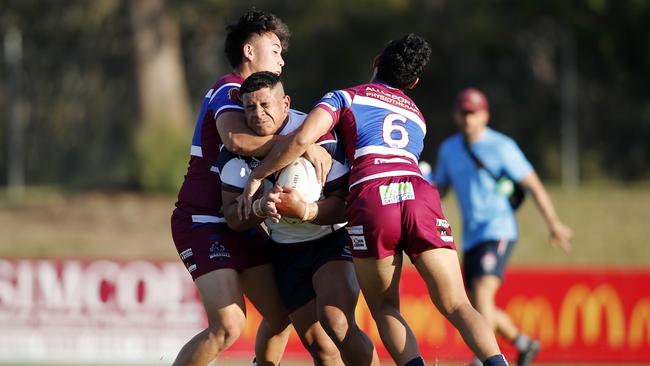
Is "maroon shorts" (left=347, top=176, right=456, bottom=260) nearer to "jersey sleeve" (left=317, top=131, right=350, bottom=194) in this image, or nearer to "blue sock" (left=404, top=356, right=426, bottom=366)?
"jersey sleeve" (left=317, top=131, right=350, bottom=194)

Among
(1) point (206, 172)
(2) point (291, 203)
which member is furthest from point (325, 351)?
(1) point (206, 172)

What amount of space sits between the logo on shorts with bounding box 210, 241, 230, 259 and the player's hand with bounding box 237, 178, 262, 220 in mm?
331

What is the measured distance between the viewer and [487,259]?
9859mm

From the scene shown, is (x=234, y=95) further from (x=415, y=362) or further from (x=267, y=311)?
(x=415, y=362)

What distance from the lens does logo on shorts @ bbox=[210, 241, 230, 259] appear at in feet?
20.6

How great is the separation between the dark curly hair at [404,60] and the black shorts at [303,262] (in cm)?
96

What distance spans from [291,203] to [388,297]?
82 centimetres

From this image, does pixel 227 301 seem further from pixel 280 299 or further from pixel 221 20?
pixel 221 20

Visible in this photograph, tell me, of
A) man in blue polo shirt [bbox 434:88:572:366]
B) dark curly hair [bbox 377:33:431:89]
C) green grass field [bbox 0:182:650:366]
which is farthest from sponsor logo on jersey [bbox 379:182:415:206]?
green grass field [bbox 0:182:650:366]

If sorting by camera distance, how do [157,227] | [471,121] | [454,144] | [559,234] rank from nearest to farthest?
1. [559,234]
2. [471,121]
3. [454,144]
4. [157,227]

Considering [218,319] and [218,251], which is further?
[218,251]

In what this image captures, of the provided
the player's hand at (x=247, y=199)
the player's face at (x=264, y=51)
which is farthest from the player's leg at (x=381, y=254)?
the player's face at (x=264, y=51)

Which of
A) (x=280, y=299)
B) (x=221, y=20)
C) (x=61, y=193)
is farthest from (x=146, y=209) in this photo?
(x=280, y=299)

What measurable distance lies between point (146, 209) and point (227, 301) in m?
14.3
